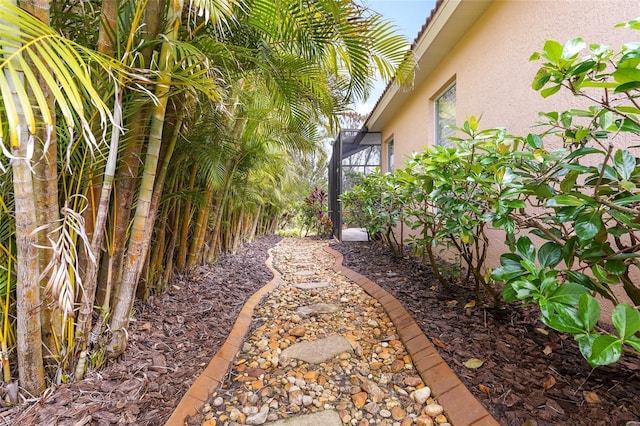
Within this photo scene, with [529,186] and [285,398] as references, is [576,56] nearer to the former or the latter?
[529,186]

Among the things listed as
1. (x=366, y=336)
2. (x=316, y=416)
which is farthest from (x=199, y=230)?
(x=316, y=416)

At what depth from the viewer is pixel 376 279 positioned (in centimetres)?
294

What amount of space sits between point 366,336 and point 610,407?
114cm

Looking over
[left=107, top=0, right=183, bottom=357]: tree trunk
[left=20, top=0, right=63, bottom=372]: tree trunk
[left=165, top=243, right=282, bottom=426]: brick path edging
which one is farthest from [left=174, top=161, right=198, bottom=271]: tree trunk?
[left=20, top=0, right=63, bottom=372]: tree trunk

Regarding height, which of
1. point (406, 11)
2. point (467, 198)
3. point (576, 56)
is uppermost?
point (406, 11)

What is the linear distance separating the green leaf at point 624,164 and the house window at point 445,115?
2.40 m

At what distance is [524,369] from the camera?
1268 mm

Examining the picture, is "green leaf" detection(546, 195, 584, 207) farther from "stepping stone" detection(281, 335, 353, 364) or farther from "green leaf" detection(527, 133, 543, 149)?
"stepping stone" detection(281, 335, 353, 364)

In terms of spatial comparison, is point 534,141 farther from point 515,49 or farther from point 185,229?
point 185,229

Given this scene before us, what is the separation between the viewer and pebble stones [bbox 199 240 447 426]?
4.04ft

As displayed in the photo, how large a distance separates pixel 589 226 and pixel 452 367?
33.5 inches

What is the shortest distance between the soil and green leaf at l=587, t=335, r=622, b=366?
463 mm

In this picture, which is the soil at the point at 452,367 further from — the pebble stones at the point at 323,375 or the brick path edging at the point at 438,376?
the pebble stones at the point at 323,375

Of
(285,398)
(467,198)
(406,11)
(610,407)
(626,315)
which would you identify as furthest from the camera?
(406,11)
